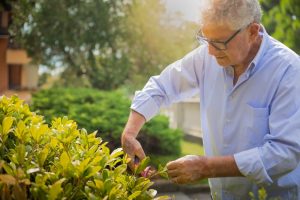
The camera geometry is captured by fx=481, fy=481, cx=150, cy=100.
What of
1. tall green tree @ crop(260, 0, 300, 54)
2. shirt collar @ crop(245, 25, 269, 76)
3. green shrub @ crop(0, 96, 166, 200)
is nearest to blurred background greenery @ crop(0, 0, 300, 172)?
tall green tree @ crop(260, 0, 300, 54)

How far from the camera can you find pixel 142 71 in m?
20.1

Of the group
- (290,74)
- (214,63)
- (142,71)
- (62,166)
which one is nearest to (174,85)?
Answer: (214,63)

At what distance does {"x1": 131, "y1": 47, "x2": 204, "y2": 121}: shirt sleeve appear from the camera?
273cm

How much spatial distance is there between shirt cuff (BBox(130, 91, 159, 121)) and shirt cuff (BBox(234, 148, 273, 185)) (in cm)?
74

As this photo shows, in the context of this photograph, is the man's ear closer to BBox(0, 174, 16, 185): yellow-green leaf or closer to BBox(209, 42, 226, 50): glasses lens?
BBox(209, 42, 226, 50): glasses lens

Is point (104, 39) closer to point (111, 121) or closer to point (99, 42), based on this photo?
point (99, 42)

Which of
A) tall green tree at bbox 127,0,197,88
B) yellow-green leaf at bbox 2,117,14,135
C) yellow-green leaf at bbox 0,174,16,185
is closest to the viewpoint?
yellow-green leaf at bbox 0,174,16,185

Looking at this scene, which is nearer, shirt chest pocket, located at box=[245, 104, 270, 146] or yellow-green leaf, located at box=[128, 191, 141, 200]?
yellow-green leaf, located at box=[128, 191, 141, 200]

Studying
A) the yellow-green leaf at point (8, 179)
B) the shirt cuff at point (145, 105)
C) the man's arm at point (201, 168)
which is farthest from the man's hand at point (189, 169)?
the yellow-green leaf at point (8, 179)

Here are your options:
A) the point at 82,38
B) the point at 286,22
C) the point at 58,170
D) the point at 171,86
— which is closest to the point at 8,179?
the point at 58,170

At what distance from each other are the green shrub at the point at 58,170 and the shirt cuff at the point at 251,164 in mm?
540

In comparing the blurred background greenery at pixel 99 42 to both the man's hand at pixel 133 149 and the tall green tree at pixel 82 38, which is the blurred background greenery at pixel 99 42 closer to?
the tall green tree at pixel 82 38

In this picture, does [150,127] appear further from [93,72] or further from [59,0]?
[93,72]

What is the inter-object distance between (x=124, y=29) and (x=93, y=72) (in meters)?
2.27
